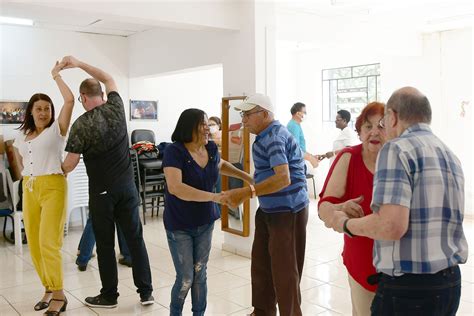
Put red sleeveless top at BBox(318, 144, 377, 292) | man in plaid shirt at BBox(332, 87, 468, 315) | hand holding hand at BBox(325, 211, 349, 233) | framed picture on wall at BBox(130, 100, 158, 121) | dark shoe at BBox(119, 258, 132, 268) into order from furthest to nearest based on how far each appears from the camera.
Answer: framed picture on wall at BBox(130, 100, 158, 121) → dark shoe at BBox(119, 258, 132, 268) → red sleeveless top at BBox(318, 144, 377, 292) → hand holding hand at BBox(325, 211, 349, 233) → man in plaid shirt at BBox(332, 87, 468, 315)

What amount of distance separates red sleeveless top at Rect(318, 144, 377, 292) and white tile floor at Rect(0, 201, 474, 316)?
5.32ft

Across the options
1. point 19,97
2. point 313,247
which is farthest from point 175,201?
point 19,97

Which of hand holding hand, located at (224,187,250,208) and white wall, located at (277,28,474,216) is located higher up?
white wall, located at (277,28,474,216)

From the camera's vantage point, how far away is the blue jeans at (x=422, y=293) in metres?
1.61

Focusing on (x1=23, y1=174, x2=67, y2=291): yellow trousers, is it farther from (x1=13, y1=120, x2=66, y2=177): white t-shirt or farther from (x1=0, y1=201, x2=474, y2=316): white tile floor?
(x1=0, y1=201, x2=474, y2=316): white tile floor

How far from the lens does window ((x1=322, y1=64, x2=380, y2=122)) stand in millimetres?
8617

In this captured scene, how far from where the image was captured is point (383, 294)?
170cm

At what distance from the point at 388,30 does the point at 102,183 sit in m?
5.00

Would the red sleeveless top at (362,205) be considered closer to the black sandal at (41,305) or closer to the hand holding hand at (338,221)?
the hand holding hand at (338,221)

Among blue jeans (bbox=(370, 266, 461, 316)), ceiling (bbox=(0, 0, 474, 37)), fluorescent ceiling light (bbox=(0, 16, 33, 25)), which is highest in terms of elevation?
fluorescent ceiling light (bbox=(0, 16, 33, 25))

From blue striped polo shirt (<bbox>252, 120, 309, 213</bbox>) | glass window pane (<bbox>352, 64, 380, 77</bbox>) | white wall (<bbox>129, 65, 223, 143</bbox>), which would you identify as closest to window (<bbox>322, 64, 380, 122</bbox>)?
glass window pane (<bbox>352, 64, 380, 77</bbox>)

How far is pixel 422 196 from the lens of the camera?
1577mm

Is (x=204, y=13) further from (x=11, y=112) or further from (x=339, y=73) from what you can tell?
(x=339, y=73)

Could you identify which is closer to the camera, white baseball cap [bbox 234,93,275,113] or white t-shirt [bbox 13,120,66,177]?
white baseball cap [bbox 234,93,275,113]
